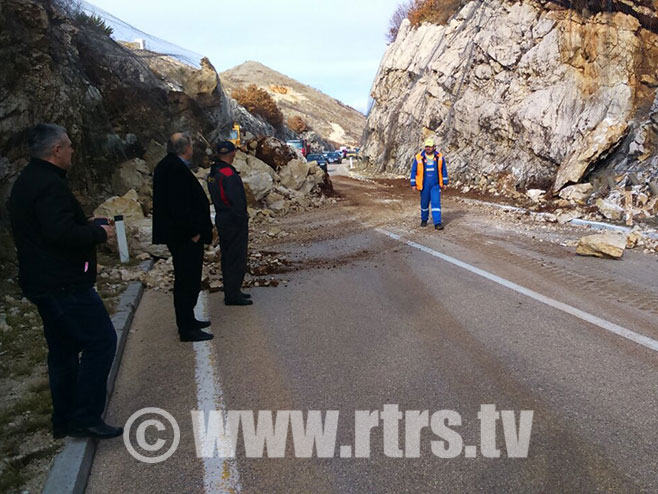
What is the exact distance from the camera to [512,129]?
2023cm

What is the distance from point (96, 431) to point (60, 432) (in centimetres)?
24

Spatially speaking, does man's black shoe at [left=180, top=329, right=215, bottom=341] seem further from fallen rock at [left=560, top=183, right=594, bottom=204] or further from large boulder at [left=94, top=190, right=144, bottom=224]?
fallen rock at [left=560, top=183, right=594, bottom=204]

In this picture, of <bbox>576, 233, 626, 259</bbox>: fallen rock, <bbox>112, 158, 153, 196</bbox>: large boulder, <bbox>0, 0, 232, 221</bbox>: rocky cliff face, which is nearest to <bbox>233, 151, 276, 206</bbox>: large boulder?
<bbox>112, 158, 153, 196</bbox>: large boulder

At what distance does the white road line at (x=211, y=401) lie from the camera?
2.97 m

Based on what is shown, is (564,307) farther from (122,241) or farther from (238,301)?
(122,241)

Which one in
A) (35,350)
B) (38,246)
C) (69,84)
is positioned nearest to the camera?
(38,246)

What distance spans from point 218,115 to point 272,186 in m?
8.83

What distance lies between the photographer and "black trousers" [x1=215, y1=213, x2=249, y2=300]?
6375mm

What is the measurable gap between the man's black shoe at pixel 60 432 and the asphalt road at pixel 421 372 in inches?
10.7

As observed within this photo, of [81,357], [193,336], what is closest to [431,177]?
[193,336]

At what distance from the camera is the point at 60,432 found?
3424 mm

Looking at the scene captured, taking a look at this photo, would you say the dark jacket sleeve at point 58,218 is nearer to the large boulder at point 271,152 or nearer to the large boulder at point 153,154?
the large boulder at point 153,154

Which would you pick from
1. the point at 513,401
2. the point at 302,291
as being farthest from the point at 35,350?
the point at 513,401

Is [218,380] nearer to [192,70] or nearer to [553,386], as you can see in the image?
[553,386]
